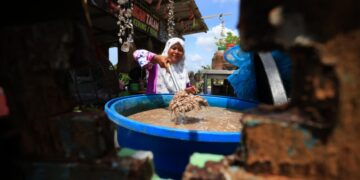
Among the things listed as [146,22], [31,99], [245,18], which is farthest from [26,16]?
[146,22]

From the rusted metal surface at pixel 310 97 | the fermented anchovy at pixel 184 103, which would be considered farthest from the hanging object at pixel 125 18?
the rusted metal surface at pixel 310 97

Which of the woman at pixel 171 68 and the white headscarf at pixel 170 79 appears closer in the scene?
the woman at pixel 171 68

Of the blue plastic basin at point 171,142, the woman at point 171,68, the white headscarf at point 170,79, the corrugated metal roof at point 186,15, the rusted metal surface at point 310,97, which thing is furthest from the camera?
the corrugated metal roof at point 186,15

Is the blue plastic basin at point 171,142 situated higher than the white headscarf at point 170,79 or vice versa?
Answer: the white headscarf at point 170,79

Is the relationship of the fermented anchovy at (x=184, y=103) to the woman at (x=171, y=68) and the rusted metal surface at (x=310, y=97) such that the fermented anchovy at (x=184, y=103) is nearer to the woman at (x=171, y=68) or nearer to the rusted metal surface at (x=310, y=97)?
the woman at (x=171, y=68)

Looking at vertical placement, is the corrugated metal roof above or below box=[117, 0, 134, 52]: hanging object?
above

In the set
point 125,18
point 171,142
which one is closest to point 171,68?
point 171,142

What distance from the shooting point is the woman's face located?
3.37m

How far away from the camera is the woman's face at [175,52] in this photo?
133 inches

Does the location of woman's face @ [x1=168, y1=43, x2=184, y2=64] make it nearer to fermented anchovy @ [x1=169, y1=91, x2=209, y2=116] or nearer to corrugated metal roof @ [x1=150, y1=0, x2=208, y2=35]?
fermented anchovy @ [x1=169, y1=91, x2=209, y2=116]

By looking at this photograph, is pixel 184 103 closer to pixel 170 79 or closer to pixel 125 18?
pixel 170 79

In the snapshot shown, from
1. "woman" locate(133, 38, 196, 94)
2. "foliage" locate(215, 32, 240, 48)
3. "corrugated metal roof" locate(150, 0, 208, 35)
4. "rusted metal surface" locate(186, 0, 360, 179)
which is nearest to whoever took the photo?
"rusted metal surface" locate(186, 0, 360, 179)

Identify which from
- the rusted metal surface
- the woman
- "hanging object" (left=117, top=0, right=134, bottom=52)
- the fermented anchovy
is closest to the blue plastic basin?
the fermented anchovy

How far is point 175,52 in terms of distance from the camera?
3.38 meters
